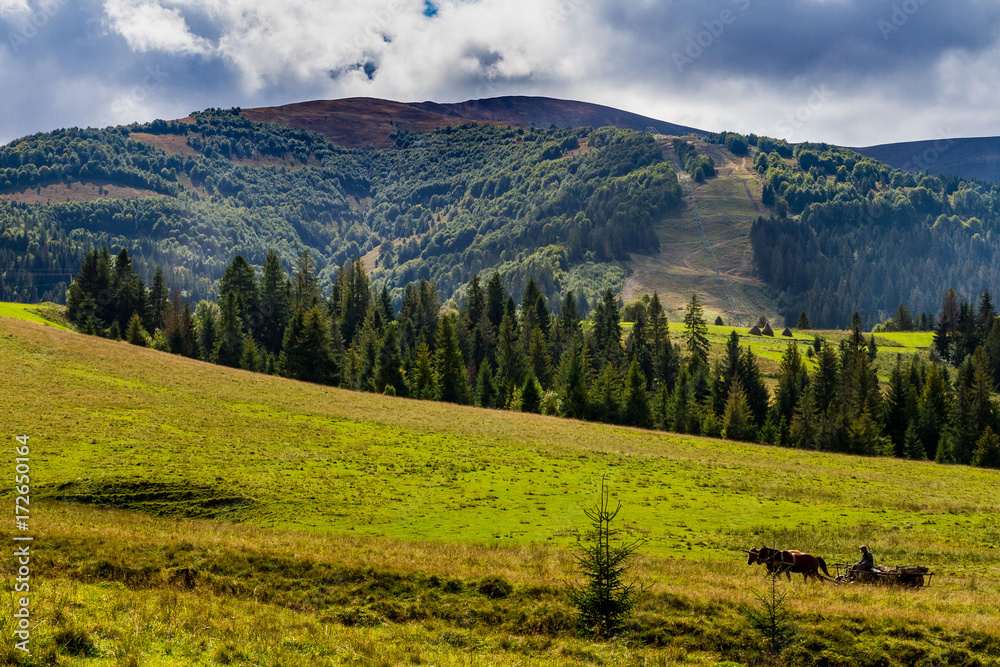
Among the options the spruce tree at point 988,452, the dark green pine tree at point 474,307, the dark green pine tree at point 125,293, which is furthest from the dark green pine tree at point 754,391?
the dark green pine tree at point 125,293

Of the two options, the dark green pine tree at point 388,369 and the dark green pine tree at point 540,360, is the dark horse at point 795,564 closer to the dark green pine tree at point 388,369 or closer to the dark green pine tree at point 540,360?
the dark green pine tree at point 388,369

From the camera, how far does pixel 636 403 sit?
284 ft

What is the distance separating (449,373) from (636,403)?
2704cm

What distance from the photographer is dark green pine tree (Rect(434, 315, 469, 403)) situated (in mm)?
89431

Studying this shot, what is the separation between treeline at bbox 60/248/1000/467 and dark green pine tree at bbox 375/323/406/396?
21 centimetres

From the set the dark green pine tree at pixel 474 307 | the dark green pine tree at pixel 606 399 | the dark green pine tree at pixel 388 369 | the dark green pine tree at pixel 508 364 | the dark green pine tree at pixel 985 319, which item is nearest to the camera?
the dark green pine tree at pixel 606 399

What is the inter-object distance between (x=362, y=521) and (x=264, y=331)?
286 feet

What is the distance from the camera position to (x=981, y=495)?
143 feet

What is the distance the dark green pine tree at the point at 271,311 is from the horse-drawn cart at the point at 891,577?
9964cm

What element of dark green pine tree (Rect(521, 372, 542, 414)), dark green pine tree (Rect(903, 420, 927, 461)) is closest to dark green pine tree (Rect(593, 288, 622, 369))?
dark green pine tree (Rect(521, 372, 542, 414))

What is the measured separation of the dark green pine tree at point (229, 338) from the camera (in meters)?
94.3

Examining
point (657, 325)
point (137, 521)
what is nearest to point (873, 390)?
point (657, 325)

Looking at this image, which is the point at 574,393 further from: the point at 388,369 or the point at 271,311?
the point at 271,311

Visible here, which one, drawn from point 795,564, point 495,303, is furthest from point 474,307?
point 795,564
